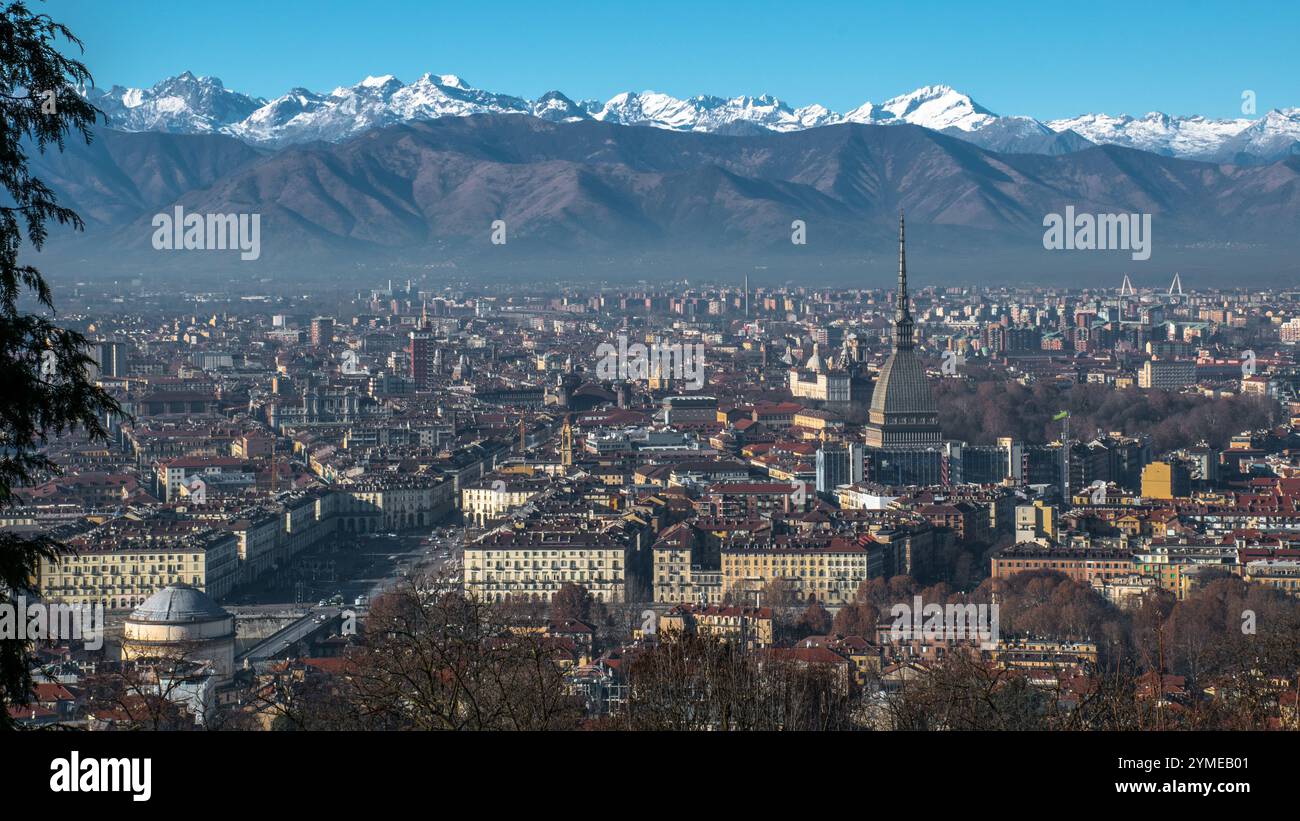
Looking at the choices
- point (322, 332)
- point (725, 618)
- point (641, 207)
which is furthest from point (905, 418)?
point (641, 207)

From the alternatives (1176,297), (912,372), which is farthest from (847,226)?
(912,372)

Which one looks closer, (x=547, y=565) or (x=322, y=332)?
(x=547, y=565)

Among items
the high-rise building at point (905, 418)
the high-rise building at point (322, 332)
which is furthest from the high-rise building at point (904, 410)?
the high-rise building at point (322, 332)

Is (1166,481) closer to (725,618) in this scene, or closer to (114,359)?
(725,618)

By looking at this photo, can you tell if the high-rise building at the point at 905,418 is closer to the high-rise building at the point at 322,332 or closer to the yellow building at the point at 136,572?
the yellow building at the point at 136,572

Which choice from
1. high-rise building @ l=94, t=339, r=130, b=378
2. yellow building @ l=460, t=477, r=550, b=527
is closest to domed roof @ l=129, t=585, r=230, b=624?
yellow building @ l=460, t=477, r=550, b=527
